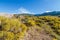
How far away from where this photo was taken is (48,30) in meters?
27.4

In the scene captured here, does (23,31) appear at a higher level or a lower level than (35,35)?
higher

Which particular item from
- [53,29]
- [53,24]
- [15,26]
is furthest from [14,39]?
[53,24]

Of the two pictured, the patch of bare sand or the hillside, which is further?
the patch of bare sand

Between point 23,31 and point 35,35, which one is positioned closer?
point 23,31

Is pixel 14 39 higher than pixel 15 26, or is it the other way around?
pixel 15 26

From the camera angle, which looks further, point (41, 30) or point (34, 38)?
point (41, 30)

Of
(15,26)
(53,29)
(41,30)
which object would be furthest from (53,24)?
(15,26)

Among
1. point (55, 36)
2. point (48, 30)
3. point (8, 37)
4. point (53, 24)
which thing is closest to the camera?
point (8, 37)

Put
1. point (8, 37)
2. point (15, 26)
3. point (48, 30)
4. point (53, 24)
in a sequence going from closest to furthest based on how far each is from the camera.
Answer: point (8, 37) → point (15, 26) → point (48, 30) → point (53, 24)

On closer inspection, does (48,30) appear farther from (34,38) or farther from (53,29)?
(34,38)

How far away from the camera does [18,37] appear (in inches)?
878

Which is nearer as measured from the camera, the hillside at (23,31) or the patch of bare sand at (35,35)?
the hillside at (23,31)

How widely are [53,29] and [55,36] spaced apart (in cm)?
311

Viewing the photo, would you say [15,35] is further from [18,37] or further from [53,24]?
[53,24]
